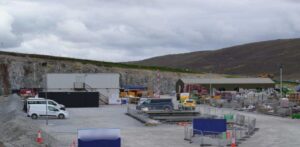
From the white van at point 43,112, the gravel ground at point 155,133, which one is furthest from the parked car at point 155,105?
the white van at point 43,112

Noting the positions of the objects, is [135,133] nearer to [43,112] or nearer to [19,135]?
[19,135]

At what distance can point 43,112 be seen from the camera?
5641 cm

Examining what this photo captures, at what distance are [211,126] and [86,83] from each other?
193 ft

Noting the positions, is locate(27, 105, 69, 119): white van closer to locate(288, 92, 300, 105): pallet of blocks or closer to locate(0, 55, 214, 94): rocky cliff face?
locate(288, 92, 300, 105): pallet of blocks

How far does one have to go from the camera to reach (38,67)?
149250 mm

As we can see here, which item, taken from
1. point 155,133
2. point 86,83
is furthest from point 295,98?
point 86,83

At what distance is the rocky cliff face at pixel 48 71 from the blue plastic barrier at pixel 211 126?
10471 centimetres

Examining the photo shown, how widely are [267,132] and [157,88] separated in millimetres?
107175

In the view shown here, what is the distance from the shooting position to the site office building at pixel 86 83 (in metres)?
90.6

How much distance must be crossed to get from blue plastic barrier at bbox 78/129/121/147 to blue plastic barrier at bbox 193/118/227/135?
12517 mm

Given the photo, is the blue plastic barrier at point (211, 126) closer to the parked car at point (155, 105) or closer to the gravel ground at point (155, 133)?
the gravel ground at point (155, 133)

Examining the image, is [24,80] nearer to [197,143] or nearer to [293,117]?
[293,117]

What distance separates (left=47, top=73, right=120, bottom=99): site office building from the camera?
9056 centimetres

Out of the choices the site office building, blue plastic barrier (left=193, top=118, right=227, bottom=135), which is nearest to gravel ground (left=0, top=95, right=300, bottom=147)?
blue plastic barrier (left=193, top=118, right=227, bottom=135)
